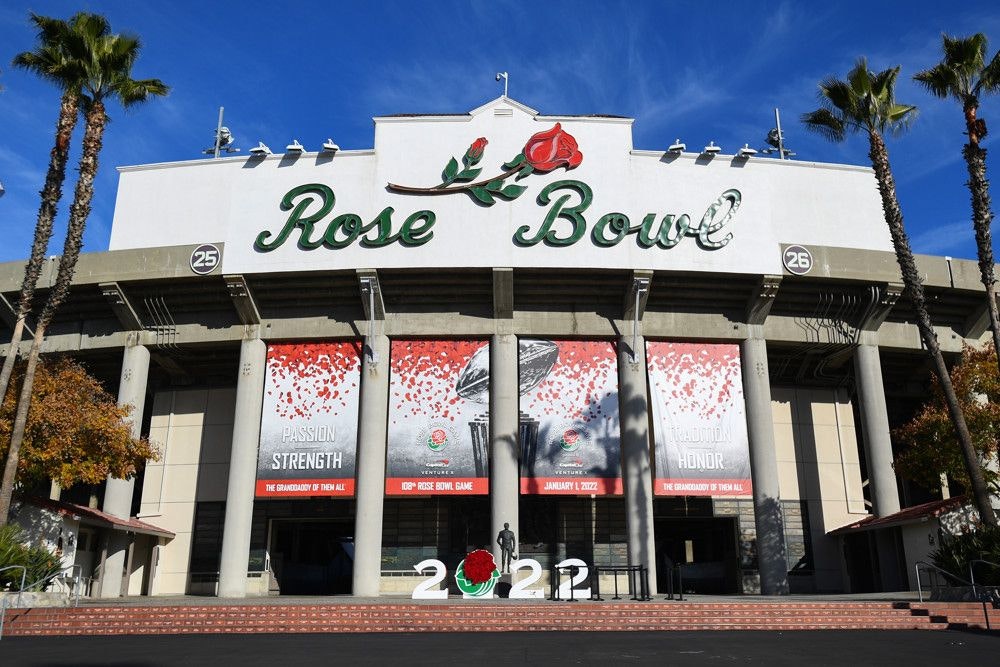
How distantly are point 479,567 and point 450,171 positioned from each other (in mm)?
15025

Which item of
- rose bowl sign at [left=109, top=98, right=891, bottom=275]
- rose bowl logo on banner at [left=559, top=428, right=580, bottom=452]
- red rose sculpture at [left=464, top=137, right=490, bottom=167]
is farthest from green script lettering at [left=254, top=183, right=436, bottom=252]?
rose bowl logo on banner at [left=559, top=428, right=580, bottom=452]

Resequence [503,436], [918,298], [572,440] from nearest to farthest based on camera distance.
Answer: [918,298] → [503,436] → [572,440]

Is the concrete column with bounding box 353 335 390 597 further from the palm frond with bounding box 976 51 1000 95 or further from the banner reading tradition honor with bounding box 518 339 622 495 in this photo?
the palm frond with bounding box 976 51 1000 95

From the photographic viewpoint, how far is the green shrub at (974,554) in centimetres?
2042

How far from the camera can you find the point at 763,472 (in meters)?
30.0

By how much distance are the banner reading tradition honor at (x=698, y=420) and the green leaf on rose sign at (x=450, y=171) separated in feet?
33.1

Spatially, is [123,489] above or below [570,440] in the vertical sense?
below

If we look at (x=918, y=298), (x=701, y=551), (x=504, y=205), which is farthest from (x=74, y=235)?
(x=701, y=551)

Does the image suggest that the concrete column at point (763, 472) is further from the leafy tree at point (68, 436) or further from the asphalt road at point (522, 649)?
the leafy tree at point (68, 436)

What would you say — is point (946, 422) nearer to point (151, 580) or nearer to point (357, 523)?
point (357, 523)

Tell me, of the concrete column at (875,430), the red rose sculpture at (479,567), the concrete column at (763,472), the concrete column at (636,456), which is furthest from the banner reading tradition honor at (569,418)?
the concrete column at (875,430)

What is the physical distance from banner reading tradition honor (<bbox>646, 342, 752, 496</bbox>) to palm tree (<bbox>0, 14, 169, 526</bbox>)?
66.3ft

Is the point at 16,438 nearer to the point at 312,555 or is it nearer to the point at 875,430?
the point at 312,555

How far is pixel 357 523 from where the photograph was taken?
96.1ft
